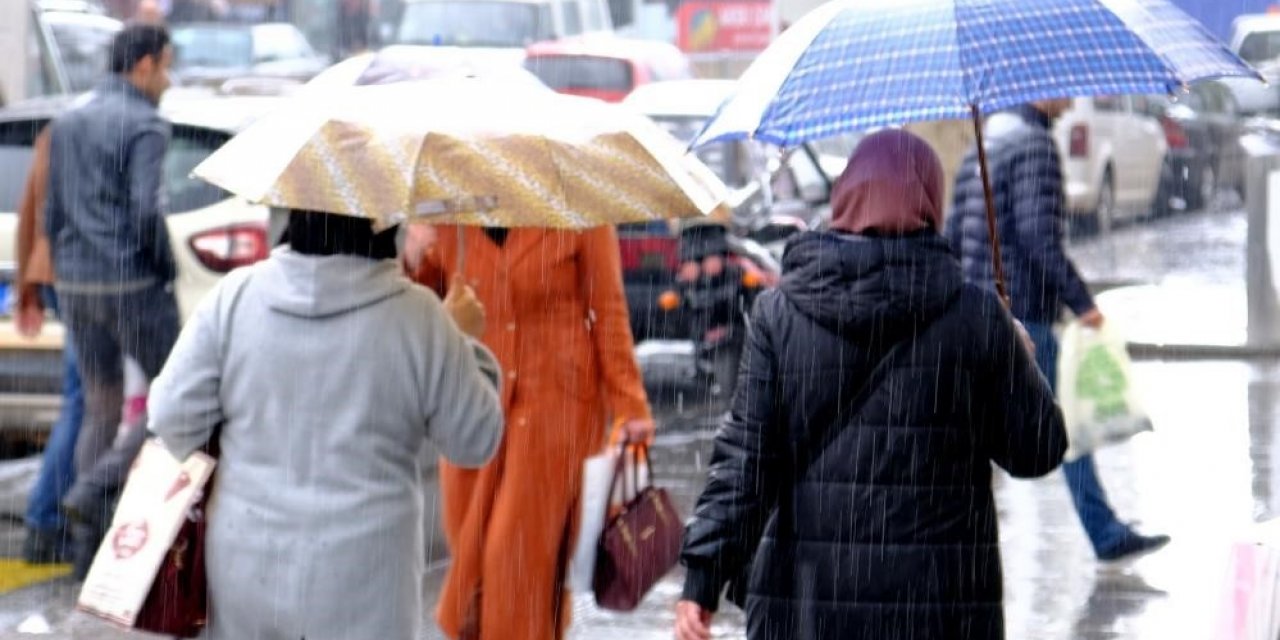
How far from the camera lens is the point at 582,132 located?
470cm

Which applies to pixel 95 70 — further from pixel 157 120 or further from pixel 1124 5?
pixel 1124 5

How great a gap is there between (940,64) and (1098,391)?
11.8ft

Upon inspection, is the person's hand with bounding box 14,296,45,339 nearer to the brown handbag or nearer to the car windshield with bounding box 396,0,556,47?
the brown handbag

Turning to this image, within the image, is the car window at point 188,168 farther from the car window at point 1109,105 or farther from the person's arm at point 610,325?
the car window at point 1109,105

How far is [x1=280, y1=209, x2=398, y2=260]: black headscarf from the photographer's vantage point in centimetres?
453

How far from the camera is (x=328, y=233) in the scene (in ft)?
14.9

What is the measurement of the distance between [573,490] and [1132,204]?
1936 centimetres

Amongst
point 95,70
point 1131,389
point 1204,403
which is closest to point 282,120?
point 1131,389

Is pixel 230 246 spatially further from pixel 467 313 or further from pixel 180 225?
pixel 467 313

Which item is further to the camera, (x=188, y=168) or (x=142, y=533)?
(x=188, y=168)

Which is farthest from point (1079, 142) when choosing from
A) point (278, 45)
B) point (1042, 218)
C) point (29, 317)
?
point (29, 317)

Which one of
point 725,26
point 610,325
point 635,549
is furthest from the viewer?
point 725,26

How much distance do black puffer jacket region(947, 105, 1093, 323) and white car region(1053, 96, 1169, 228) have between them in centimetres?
1340

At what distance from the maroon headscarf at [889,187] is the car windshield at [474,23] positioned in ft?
62.9
